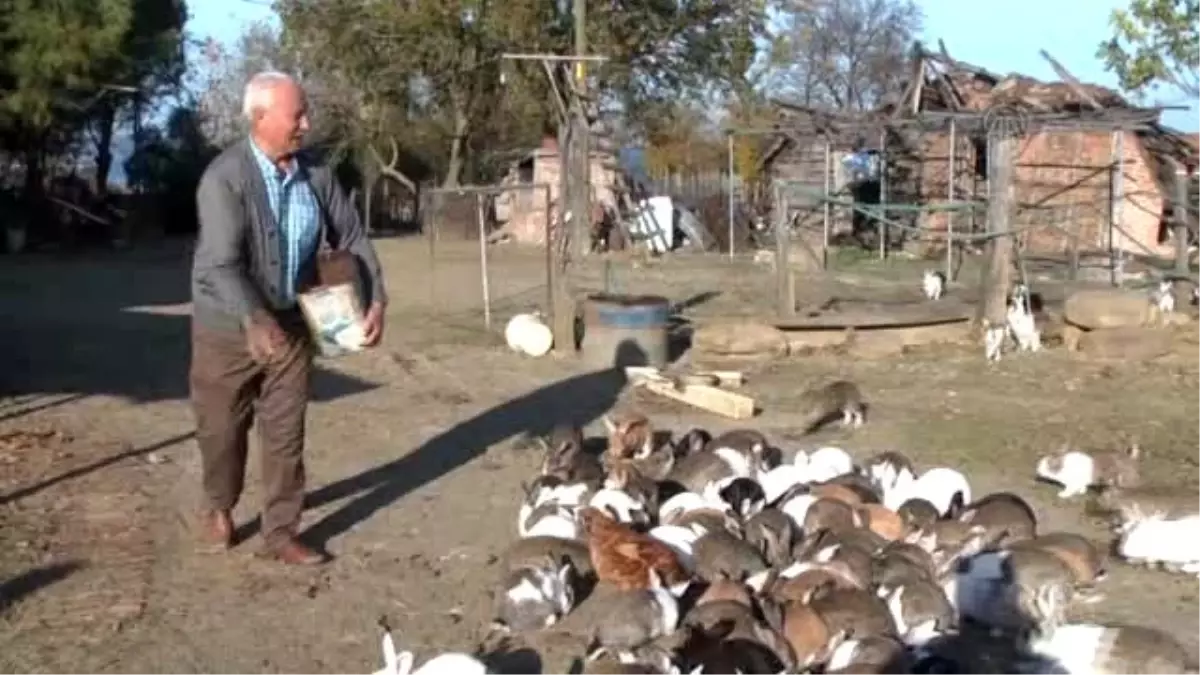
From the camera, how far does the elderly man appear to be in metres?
7.98

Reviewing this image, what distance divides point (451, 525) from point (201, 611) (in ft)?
6.72

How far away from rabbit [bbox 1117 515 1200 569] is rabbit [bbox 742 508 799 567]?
172 cm

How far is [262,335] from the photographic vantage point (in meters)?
7.81

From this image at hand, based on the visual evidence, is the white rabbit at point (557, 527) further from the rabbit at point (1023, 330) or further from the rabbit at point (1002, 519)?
the rabbit at point (1023, 330)

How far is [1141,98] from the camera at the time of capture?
28.7 m

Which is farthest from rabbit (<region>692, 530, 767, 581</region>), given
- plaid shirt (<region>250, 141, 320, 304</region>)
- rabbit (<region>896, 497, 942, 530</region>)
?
plaid shirt (<region>250, 141, 320, 304</region>)

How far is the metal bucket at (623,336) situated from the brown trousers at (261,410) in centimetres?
812

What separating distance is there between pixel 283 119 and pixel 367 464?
144 inches

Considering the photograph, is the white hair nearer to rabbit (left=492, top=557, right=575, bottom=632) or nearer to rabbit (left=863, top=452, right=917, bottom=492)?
rabbit (left=492, top=557, right=575, bottom=632)

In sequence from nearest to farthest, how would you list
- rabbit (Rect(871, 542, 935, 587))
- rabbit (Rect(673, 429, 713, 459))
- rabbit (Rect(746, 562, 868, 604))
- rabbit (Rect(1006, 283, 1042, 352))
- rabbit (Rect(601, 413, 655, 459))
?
1. rabbit (Rect(746, 562, 868, 604))
2. rabbit (Rect(871, 542, 935, 587))
3. rabbit (Rect(673, 429, 713, 459))
4. rabbit (Rect(601, 413, 655, 459))
5. rabbit (Rect(1006, 283, 1042, 352))

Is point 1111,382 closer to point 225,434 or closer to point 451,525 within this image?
point 451,525

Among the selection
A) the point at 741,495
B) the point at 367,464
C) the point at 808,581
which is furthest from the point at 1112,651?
the point at 367,464

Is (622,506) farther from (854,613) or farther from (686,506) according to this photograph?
(854,613)

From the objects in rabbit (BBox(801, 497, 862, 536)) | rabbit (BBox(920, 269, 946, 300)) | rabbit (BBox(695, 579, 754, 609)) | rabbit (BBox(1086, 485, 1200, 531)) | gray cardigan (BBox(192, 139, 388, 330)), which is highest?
gray cardigan (BBox(192, 139, 388, 330))
